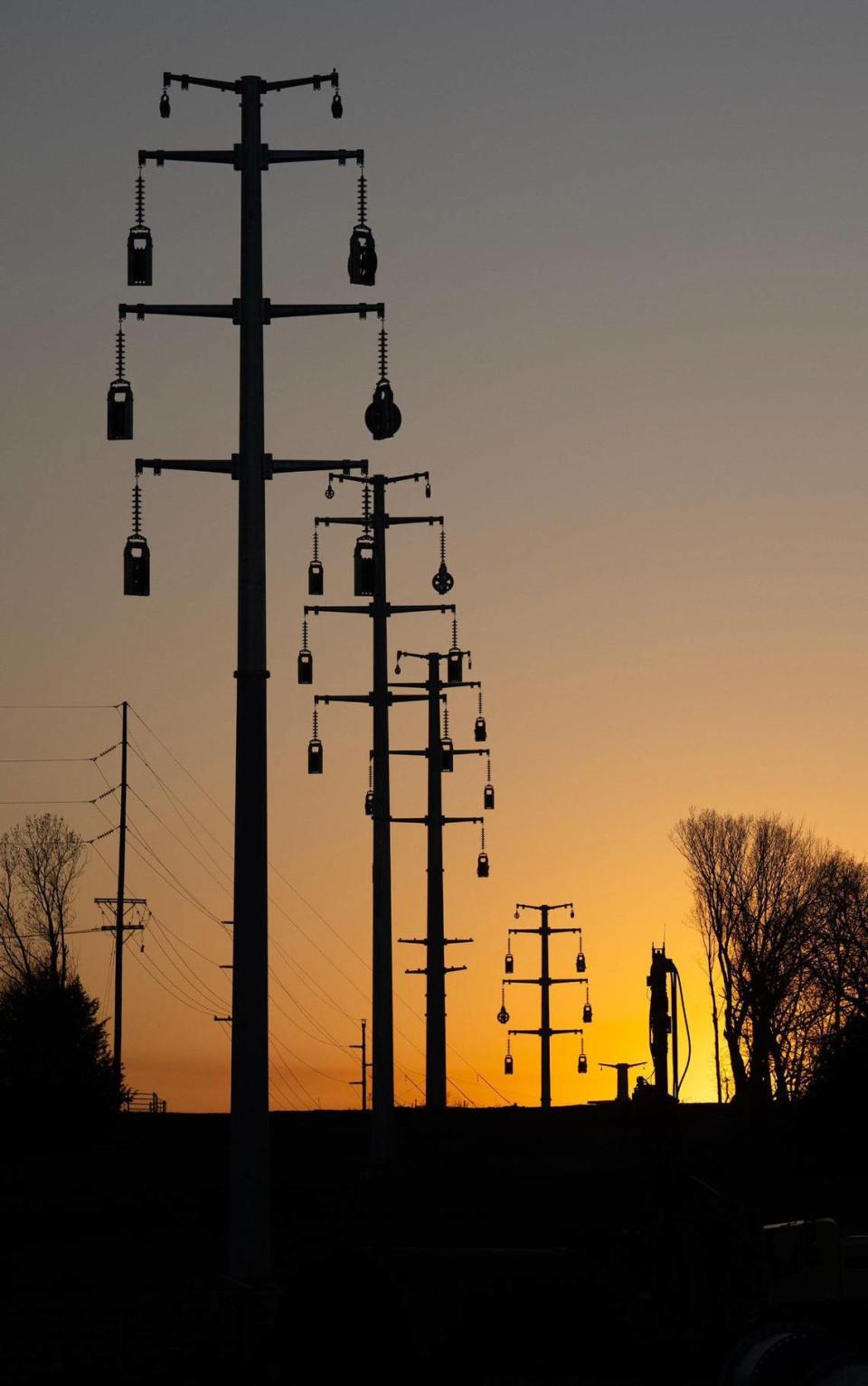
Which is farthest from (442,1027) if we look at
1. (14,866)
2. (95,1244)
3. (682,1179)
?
(14,866)

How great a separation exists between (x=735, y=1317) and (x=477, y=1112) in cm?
4548

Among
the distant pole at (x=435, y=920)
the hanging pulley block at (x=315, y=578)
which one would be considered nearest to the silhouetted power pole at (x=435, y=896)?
the distant pole at (x=435, y=920)

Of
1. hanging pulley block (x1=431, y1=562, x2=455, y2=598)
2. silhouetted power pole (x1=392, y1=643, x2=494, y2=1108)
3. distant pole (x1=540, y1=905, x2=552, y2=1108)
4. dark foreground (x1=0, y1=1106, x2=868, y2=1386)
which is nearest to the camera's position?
dark foreground (x1=0, y1=1106, x2=868, y2=1386)

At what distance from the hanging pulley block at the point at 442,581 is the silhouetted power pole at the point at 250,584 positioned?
1261 centimetres

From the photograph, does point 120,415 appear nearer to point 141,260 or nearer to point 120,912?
point 141,260

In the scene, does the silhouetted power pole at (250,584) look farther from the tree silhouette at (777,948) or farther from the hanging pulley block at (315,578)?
the tree silhouette at (777,948)

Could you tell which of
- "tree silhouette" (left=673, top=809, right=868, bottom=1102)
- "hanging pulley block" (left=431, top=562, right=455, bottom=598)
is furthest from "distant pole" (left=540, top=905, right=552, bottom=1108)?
"hanging pulley block" (left=431, top=562, right=455, bottom=598)

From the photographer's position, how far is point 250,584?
93.5 ft

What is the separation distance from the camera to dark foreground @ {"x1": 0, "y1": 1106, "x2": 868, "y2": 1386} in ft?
68.5

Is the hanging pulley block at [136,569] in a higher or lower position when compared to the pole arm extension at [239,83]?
lower

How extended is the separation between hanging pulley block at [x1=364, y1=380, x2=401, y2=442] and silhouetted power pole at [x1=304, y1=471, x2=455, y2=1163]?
1720 centimetres

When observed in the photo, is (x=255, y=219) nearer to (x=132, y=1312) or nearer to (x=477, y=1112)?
(x=132, y=1312)

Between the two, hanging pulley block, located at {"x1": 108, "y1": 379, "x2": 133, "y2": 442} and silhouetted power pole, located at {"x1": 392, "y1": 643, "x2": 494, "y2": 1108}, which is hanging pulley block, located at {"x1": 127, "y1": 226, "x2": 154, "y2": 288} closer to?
hanging pulley block, located at {"x1": 108, "y1": 379, "x2": 133, "y2": 442}

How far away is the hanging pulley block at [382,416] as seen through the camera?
93.6ft
